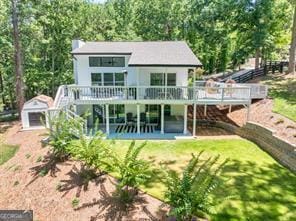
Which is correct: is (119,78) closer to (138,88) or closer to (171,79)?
(138,88)

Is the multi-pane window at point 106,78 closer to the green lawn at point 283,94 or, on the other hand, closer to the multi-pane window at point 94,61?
the multi-pane window at point 94,61

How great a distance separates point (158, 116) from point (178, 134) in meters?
2.79

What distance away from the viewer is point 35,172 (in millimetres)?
12484

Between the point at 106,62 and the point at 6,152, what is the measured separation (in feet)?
28.1

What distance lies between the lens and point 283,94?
813 inches

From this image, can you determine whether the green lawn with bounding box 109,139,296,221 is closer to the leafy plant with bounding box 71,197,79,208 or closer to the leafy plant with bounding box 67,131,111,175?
the leafy plant with bounding box 67,131,111,175

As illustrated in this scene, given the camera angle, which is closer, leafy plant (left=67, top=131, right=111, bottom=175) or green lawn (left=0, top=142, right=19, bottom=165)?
leafy plant (left=67, top=131, right=111, bottom=175)

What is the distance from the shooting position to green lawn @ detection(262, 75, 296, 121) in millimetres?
17133

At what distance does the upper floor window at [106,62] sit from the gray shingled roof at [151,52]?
0.51 meters

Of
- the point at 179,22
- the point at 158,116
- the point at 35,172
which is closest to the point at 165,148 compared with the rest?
the point at 158,116

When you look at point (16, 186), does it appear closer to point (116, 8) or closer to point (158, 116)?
point (158, 116)

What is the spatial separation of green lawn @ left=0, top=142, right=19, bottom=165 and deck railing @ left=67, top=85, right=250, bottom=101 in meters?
4.46

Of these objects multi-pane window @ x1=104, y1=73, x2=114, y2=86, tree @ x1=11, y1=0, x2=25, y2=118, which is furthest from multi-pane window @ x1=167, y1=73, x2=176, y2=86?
tree @ x1=11, y1=0, x2=25, y2=118

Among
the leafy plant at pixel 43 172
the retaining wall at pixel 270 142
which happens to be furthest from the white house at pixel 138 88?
the leafy plant at pixel 43 172
